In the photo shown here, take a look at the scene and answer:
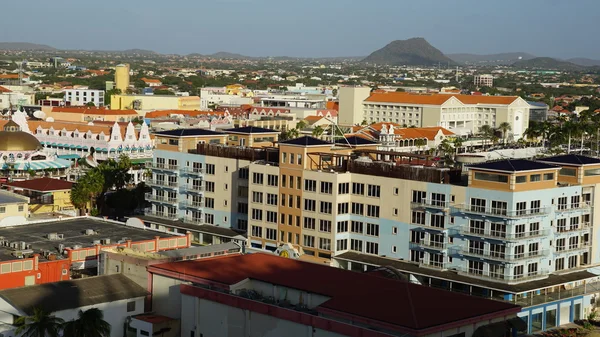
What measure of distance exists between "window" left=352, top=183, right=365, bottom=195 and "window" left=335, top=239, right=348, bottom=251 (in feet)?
8.70

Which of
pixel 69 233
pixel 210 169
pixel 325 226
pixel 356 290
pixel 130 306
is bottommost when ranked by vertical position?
pixel 130 306

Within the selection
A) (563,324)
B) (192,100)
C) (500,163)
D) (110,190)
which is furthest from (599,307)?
(192,100)

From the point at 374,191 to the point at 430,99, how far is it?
264 feet

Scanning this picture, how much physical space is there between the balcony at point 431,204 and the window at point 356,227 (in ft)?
11.4

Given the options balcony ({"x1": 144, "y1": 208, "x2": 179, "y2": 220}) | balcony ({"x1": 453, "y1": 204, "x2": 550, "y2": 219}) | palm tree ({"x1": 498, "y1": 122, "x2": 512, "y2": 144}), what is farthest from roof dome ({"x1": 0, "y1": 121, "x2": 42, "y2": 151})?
palm tree ({"x1": 498, "y1": 122, "x2": 512, "y2": 144})

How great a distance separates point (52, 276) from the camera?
46.1 m

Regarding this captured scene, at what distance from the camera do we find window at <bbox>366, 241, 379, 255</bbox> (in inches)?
Answer: 2103

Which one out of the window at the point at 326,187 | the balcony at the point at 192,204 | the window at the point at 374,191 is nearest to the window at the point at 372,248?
the window at the point at 374,191

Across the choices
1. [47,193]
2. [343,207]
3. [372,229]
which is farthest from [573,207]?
[47,193]

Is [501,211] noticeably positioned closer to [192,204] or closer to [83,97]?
[192,204]

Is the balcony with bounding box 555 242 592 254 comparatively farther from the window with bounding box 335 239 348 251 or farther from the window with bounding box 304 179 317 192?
the window with bounding box 304 179 317 192

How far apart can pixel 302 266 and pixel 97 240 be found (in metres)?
13.6

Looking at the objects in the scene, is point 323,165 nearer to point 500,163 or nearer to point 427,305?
point 500,163

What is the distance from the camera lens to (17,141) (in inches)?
3447
